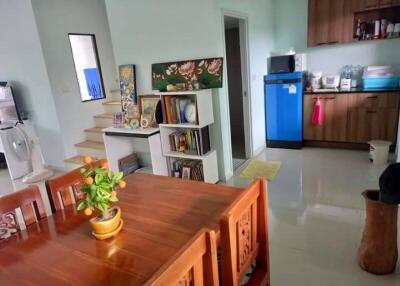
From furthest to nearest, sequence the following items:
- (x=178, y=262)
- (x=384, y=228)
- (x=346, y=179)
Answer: (x=346, y=179), (x=384, y=228), (x=178, y=262)

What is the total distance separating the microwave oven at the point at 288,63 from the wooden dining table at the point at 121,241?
3398 millimetres

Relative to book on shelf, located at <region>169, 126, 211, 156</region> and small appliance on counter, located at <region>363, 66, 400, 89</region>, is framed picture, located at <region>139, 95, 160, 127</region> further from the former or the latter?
small appliance on counter, located at <region>363, 66, 400, 89</region>

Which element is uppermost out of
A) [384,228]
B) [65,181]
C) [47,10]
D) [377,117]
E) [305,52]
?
[47,10]

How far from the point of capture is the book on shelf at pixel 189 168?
3.51 m

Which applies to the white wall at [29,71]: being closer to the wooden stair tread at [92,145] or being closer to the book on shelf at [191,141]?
the wooden stair tread at [92,145]

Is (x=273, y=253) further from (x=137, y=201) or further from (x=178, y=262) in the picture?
(x=178, y=262)

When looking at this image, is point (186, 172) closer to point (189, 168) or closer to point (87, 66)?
point (189, 168)

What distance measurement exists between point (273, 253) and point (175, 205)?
3.81 ft

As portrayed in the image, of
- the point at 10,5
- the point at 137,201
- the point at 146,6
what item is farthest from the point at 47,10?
the point at 137,201

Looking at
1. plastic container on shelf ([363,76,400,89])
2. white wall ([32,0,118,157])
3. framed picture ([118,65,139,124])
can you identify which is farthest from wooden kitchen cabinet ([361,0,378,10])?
white wall ([32,0,118,157])

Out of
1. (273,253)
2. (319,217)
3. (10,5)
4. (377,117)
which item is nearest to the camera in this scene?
(273,253)

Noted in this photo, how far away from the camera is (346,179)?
139 inches

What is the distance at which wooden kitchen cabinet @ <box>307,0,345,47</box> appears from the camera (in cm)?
432

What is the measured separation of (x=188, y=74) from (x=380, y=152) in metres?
2.77
